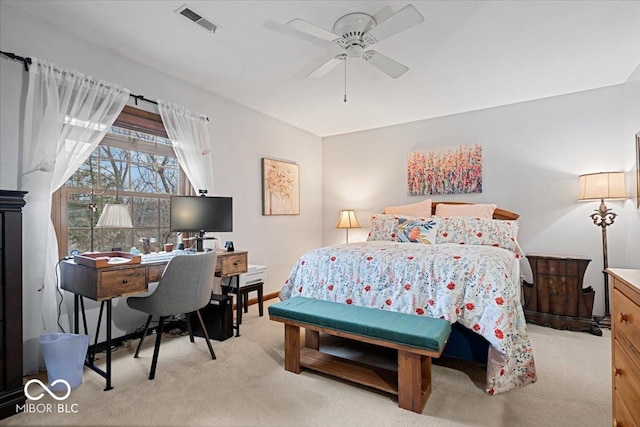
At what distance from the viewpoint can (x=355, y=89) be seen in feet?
11.7

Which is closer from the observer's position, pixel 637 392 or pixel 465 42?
pixel 637 392

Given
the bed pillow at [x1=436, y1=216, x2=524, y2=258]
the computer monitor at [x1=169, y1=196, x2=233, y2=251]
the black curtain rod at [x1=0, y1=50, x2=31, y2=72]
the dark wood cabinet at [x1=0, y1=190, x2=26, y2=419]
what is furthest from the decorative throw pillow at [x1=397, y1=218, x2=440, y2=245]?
the black curtain rod at [x1=0, y1=50, x2=31, y2=72]

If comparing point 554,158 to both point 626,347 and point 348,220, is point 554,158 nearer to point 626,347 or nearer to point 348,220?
point 348,220

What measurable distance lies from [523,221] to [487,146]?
104cm

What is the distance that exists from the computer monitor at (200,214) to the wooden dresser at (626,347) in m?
2.86

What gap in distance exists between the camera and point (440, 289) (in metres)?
2.33

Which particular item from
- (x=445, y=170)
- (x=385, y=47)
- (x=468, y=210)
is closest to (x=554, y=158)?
(x=468, y=210)

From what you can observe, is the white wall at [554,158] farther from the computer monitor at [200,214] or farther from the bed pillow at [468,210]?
the computer monitor at [200,214]

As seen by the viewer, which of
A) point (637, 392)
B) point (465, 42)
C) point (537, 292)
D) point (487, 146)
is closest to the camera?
point (637, 392)

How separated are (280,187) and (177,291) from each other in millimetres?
2509

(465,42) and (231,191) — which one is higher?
(465,42)

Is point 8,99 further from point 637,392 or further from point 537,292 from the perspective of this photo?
point 537,292

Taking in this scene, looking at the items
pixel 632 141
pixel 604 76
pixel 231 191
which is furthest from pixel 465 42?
pixel 231 191

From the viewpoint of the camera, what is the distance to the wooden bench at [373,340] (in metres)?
1.88
